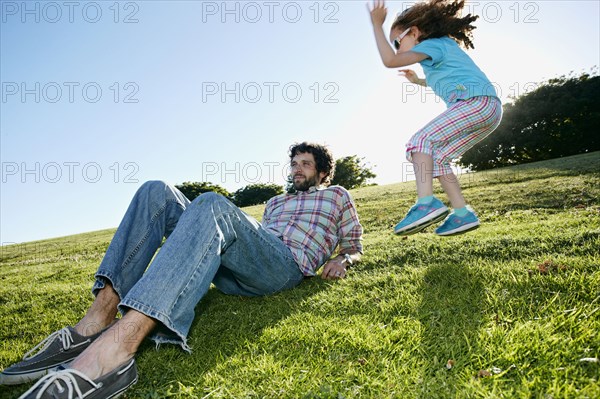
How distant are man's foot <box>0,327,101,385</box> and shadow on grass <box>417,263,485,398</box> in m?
2.08

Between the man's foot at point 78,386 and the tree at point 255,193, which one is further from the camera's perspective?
the tree at point 255,193

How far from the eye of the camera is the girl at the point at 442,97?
125 inches

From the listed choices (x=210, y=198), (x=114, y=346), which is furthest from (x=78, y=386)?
(x=210, y=198)

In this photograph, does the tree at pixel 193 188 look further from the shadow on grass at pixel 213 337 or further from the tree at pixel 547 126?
the shadow on grass at pixel 213 337

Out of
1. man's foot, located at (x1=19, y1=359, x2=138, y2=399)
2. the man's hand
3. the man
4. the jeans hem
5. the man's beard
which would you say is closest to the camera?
man's foot, located at (x1=19, y1=359, x2=138, y2=399)

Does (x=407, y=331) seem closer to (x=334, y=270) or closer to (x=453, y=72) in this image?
(x=334, y=270)

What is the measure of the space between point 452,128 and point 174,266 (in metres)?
2.41

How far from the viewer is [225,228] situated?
267cm

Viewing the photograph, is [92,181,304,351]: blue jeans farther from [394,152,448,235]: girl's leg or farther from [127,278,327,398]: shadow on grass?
[394,152,448,235]: girl's leg

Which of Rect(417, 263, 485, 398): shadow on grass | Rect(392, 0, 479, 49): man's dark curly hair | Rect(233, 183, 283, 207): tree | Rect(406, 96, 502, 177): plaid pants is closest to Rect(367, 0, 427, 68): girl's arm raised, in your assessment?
Rect(392, 0, 479, 49): man's dark curly hair

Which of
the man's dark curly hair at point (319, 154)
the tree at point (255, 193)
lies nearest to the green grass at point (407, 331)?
the man's dark curly hair at point (319, 154)

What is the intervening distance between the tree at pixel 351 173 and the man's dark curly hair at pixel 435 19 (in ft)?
159

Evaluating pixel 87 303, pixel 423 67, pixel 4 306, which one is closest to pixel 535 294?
pixel 423 67

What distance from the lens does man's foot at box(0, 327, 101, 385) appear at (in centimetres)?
224
